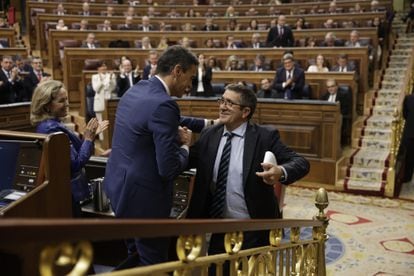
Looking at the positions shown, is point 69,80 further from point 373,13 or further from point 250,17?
point 373,13

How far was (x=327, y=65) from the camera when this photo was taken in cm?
709

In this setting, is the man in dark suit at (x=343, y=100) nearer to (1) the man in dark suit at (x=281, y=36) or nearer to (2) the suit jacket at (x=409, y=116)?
(2) the suit jacket at (x=409, y=116)

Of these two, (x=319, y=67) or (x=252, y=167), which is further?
(x=319, y=67)

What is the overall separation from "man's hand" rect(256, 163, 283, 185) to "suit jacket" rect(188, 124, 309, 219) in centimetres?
10

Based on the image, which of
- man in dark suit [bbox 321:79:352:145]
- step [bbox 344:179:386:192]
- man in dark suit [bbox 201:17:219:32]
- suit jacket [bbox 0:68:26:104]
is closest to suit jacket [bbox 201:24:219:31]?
man in dark suit [bbox 201:17:219:32]

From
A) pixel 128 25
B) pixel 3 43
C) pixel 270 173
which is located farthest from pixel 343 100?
pixel 3 43

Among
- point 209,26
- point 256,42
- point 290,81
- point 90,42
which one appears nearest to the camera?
point 290,81

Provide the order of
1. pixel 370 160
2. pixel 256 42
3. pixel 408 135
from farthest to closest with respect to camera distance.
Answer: pixel 256 42 → pixel 370 160 → pixel 408 135

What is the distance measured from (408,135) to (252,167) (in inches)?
151

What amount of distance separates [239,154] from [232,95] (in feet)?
0.86

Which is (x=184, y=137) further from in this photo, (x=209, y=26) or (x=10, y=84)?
(x=209, y=26)

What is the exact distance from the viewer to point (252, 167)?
76.6 inches

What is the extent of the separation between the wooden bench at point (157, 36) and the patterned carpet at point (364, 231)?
12.7ft

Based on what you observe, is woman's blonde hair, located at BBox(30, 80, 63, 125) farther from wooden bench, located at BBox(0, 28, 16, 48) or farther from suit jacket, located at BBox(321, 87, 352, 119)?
wooden bench, located at BBox(0, 28, 16, 48)
